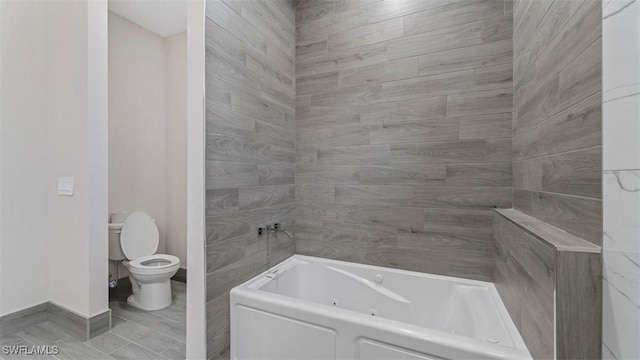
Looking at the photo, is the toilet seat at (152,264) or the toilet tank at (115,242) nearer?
the toilet seat at (152,264)

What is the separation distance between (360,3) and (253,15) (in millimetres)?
888

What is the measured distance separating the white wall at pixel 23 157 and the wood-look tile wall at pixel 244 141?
1.74 meters

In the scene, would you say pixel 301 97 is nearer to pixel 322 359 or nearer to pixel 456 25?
pixel 456 25

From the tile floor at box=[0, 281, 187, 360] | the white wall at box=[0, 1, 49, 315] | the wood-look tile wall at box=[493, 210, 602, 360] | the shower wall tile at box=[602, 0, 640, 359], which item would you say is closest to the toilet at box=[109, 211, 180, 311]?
the tile floor at box=[0, 281, 187, 360]

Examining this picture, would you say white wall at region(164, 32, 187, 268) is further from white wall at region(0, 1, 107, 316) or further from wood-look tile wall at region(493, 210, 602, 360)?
wood-look tile wall at region(493, 210, 602, 360)

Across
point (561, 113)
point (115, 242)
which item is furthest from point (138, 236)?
point (561, 113)

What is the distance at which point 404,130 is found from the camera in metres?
2.00

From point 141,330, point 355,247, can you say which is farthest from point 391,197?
point 141,330

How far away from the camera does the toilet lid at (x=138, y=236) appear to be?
2564 millimetres

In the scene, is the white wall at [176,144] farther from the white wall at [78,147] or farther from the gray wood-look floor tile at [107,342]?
the gray wood-look floor tile at [107,342]

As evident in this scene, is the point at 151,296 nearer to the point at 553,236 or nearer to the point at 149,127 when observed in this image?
the point at 149,127

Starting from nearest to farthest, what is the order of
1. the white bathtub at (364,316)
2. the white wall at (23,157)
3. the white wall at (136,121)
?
the white bathtub at (364,316), the white wall at (23,157), the white wall at (136,121)

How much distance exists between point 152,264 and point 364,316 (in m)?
2.27

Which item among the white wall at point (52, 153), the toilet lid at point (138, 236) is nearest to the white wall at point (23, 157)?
the white wall at point (52, 153)
